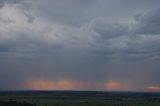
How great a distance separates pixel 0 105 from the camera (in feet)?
354

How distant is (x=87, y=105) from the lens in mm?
145625

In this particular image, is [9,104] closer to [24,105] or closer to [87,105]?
[24,105]

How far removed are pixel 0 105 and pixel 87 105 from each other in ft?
153

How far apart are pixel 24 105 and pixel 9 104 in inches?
184

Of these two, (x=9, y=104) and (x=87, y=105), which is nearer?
(x=9, y=104)

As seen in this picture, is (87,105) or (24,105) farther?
(87,105)

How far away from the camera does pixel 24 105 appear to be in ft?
368

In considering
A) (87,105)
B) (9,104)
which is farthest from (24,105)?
(87,105)

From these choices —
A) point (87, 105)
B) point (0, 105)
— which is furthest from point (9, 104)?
point (87, 105)

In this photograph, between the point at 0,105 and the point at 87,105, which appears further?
the point at 87,105

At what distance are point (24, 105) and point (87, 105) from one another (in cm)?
3939

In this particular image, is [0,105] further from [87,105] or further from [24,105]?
[87,105]

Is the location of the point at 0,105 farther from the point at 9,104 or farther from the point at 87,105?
the point at 87,105

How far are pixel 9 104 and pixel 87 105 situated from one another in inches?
1692
